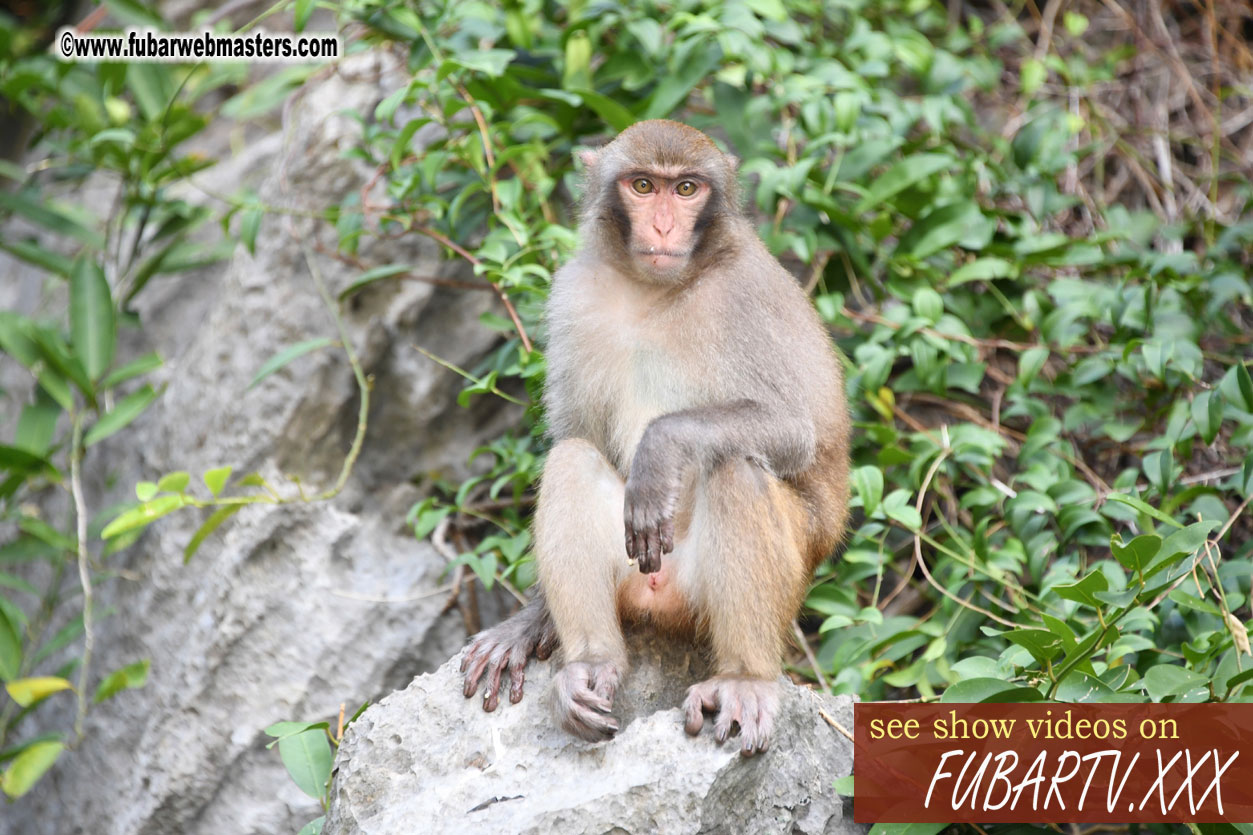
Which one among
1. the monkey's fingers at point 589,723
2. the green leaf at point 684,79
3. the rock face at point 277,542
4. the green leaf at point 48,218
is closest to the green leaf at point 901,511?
the monkey's fingers at point 589,723

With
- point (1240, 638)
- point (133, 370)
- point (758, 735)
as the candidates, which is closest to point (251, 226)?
point (133, 370)

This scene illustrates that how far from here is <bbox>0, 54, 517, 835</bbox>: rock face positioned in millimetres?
5398

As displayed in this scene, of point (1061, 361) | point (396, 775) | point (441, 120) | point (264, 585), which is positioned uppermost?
point (441, 120)

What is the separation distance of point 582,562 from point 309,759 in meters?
1.19

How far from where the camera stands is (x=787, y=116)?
20.6 ft

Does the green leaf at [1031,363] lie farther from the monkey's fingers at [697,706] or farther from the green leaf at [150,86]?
the green leaf at [150,86]

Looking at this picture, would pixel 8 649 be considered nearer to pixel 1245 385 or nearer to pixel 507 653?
pixel 507 653

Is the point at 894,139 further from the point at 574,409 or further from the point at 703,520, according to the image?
the point at 703,520

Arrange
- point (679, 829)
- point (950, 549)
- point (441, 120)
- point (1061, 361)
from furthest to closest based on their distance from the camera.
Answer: point (1061, 361)
point (441, 120)
point (950, 549)
point (679, 829)

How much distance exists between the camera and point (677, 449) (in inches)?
152

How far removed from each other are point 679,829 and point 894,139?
12.5 feet

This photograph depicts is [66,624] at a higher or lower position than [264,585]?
lower

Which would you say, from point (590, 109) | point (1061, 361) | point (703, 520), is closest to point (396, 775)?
point (703, 520)

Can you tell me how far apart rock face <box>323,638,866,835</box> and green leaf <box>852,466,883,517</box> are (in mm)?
942
